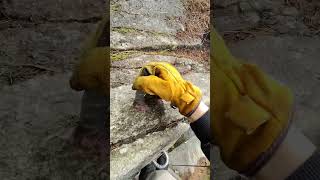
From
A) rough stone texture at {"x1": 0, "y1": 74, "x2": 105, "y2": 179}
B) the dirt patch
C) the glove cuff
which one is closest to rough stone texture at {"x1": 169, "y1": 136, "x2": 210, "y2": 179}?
the dirt patch

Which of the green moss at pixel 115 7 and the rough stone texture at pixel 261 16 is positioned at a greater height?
the green moss at pixel 115 7

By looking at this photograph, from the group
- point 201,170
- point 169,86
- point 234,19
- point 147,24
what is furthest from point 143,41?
point 201,170

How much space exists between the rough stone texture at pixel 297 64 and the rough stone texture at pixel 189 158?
0.26 meters

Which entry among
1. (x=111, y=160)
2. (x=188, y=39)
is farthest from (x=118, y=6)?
(x=111, y=160)

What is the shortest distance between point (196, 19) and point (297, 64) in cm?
30

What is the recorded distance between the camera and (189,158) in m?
1.07

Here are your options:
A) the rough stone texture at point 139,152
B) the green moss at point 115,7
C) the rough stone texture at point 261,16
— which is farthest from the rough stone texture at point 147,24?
the rough stone texture at point 139,152

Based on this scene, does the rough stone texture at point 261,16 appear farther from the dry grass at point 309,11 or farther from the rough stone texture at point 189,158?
the rough stone texture at point 189,158

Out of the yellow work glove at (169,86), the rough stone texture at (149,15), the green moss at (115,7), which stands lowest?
the yellow work glove at (169,86)

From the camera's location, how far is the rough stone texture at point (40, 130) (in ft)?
2.93

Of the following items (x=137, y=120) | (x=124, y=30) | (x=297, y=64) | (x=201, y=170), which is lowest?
(x=201, y=170)

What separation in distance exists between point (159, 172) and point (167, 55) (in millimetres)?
309

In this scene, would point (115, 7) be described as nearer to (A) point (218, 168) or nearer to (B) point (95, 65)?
(B) point (95, 65)

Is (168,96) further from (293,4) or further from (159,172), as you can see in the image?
(293,4)
